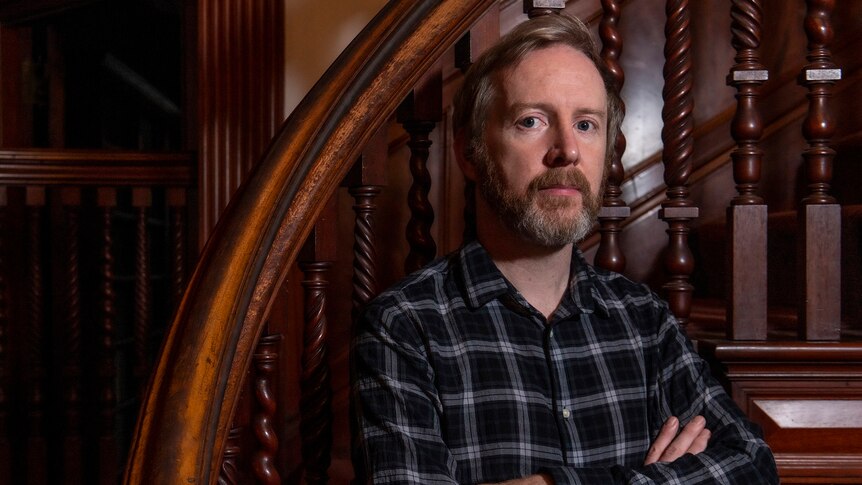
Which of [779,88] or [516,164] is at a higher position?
[779,88]

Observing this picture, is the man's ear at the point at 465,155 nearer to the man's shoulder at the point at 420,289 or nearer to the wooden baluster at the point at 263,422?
the man's shoulder at the point at 420,289

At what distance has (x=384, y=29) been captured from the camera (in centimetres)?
122

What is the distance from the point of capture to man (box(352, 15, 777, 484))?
1.22m

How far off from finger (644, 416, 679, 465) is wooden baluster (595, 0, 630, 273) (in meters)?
0.36

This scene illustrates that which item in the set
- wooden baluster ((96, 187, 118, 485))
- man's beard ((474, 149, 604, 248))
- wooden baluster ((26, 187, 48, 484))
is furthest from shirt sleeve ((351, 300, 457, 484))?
wooden baluster ((26, 187, 48, 484))

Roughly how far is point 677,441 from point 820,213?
499mm

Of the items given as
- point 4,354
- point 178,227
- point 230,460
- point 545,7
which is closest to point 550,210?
point 545,7

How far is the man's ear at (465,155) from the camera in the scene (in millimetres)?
1437

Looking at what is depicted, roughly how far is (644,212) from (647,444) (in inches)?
50.2

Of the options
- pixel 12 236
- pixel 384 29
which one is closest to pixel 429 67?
pixel 384 29

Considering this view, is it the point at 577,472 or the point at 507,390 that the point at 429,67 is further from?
the point at 577,472

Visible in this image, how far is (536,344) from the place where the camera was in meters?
1.33

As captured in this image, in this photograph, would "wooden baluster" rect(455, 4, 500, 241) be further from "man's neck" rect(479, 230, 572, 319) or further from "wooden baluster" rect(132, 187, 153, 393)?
"wooden baluster" rect(132, 187, 153, 393)

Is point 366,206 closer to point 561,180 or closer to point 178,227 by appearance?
point 561,180
